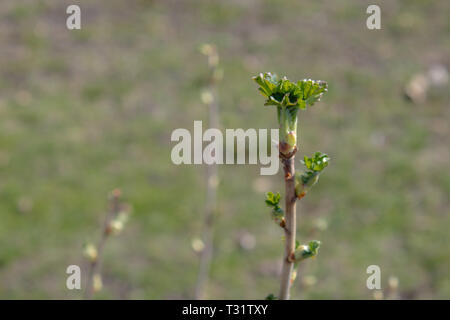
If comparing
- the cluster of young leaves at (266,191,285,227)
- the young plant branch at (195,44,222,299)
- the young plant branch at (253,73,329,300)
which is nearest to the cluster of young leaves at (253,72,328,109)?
the young plant branch at (253,73,329,300)

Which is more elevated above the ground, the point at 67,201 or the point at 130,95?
the point at 130,95

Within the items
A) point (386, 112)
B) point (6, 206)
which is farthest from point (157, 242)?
point (386, 112)

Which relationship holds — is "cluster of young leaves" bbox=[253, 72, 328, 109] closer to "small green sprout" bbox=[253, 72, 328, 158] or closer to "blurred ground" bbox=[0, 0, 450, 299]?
"small green sprout" bbox=[253, 72, 328, 158]

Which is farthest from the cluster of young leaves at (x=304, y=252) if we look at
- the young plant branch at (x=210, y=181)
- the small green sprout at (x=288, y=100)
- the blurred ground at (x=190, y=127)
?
the blurred ground at (x=190, y=127)

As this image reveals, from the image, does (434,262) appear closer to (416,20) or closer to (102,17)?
(416,20)

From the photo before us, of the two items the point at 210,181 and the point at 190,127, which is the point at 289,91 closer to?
the point at 210,181

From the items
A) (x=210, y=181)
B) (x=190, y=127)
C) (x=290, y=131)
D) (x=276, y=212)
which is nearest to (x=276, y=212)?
(x=276, y=212)

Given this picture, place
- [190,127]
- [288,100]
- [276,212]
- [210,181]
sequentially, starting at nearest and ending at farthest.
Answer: [288,100], [276,212], [210,181], [190,127]
